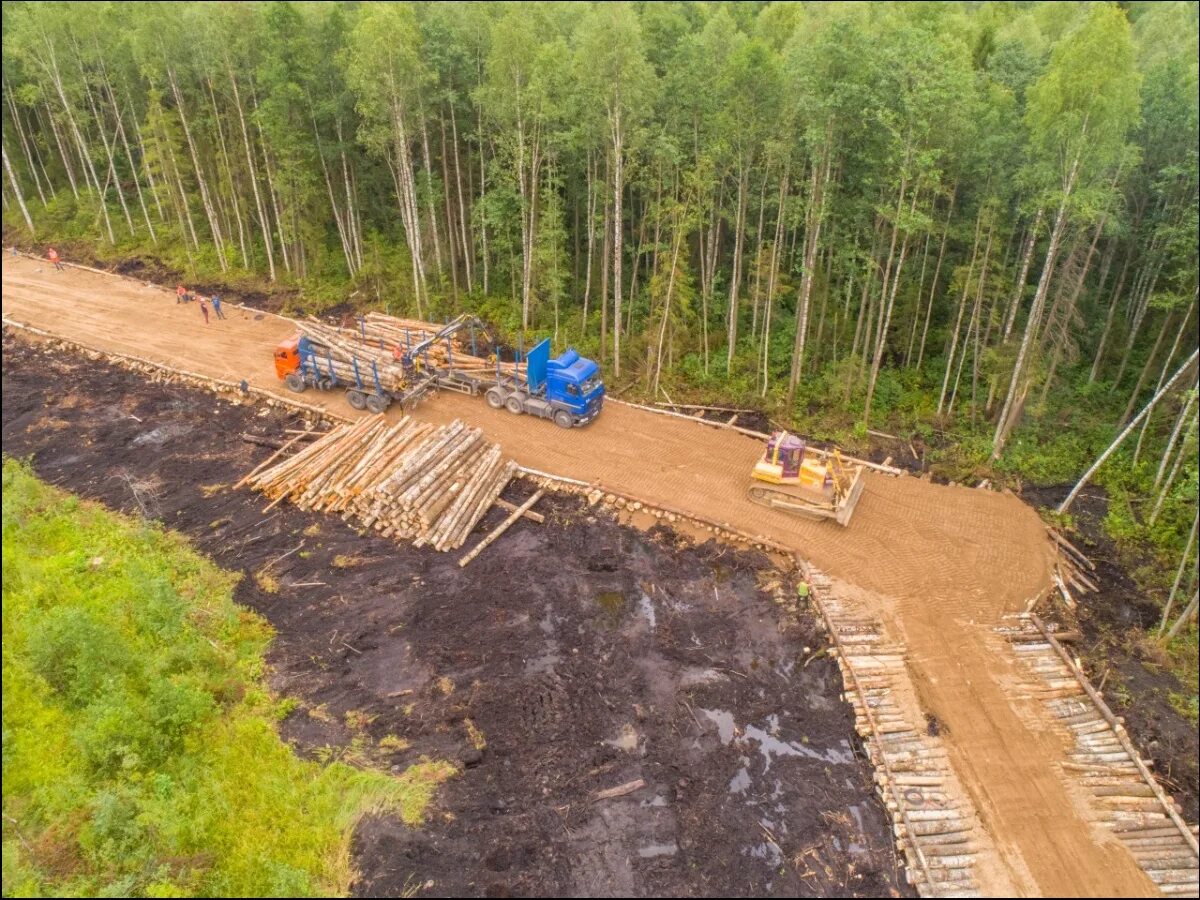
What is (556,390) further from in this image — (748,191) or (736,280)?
(748,191)

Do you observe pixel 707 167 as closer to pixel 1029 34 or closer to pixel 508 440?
pixel 508 440

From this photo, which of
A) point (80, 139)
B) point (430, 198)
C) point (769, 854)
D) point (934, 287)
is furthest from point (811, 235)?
point (80, 139)

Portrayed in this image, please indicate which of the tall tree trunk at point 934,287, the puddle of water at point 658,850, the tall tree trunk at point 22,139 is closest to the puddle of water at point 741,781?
the puddle of water at point 658,850

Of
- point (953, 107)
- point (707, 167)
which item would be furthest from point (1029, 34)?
point (707, 167)

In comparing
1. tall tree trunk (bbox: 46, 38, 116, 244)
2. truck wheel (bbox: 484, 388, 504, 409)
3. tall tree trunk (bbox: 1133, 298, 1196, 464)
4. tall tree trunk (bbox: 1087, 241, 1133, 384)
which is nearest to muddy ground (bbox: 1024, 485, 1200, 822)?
tall tree trunk (bbox: 1133, 298, 1196, 464)

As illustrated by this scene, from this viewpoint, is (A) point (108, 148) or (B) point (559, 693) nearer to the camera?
(B) point (559, 693)

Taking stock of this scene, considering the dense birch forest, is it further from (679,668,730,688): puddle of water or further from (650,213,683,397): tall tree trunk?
(679,668,730,688): puddle of water

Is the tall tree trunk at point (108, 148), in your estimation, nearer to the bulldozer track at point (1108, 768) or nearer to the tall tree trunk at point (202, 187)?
the tall tree trunk at point (202, 187)
